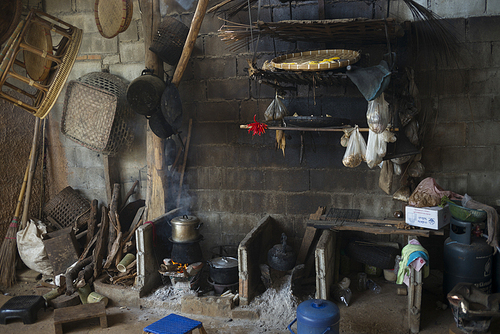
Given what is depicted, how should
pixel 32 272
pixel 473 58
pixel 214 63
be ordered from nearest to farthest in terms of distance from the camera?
pixel 473 58 → pixel 214 63 → pixel 32 272

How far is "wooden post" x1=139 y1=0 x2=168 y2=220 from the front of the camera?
4520mm

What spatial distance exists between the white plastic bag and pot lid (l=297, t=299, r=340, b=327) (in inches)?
142

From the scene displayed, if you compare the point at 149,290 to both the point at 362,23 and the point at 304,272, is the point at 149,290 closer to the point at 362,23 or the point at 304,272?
the point at 304,272

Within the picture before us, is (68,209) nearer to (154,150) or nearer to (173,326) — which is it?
(154,150)

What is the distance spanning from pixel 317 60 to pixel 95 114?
2.79 meters

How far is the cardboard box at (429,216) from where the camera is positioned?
3715mm

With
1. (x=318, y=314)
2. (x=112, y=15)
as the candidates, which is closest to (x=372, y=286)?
(x=318, y=314)

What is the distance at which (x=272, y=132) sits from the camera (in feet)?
15.2

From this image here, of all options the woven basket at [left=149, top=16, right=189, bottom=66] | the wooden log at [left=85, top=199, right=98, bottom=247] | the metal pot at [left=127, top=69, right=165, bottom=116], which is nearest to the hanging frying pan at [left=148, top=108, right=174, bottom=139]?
the metal pot at [left=127, top=69, right=165, bottom=116]

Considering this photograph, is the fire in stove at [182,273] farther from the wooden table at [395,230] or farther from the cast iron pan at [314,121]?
the cast iron pan at [314,121]

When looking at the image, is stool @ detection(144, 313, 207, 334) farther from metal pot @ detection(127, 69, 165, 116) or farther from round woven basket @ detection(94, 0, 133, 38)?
round woven basket @ detection(94, 0, 133, 38)

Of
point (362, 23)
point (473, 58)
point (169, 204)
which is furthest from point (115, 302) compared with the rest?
point (473, 58)

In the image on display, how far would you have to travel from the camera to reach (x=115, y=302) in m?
4.30

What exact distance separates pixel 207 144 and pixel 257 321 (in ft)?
7.35
